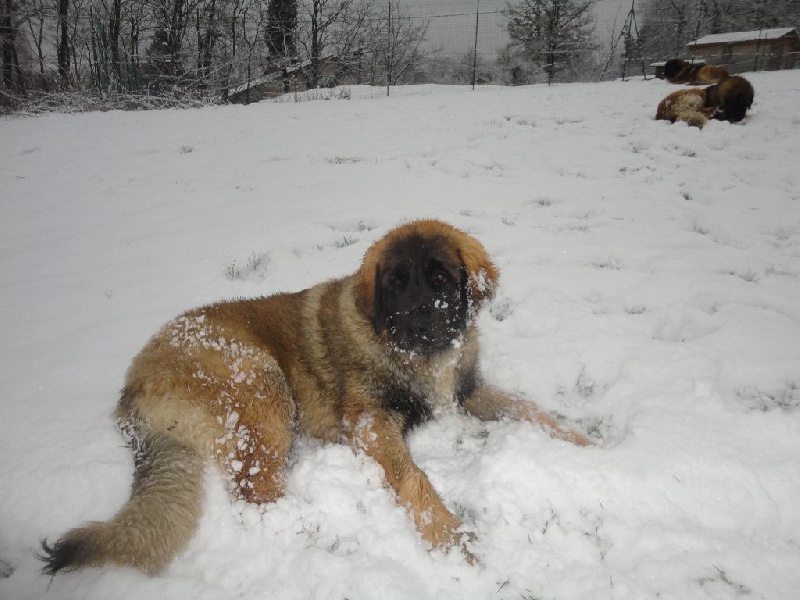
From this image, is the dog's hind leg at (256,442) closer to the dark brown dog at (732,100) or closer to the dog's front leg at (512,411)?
the dog's front leg at (512,411)

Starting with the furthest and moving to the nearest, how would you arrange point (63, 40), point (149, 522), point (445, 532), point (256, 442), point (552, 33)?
point (552, 33), point (63, 40), point (256, 442), point (445, 532), point (149, 522)

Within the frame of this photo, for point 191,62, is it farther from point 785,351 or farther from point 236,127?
point 785,351

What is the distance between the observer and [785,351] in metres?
2.85

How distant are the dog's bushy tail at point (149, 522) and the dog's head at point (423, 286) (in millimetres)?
1139

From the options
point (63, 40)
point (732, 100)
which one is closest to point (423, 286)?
point (732, 100)

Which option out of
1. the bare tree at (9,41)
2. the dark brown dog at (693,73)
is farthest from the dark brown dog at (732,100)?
the bare tree at (9,41)

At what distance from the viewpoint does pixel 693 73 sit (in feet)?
41.4

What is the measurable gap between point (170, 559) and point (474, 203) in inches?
194

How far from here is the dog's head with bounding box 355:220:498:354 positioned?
231cm

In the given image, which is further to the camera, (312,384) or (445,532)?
(312,384)

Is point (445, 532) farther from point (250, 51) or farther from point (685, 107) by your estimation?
point (250, 51)

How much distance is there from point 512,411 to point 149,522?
6.06 feet

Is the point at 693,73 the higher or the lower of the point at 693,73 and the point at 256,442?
the higher

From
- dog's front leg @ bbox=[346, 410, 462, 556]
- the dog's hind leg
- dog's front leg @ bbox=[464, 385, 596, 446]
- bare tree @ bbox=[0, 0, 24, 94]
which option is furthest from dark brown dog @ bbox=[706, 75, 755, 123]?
bare tree @ bbox=[0, 0, 24, 94]
